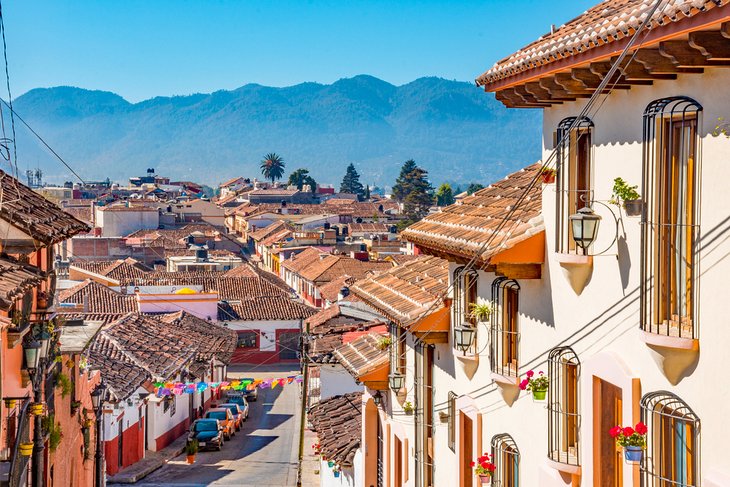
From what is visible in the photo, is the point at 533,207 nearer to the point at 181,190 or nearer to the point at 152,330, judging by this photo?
the point at 152,330

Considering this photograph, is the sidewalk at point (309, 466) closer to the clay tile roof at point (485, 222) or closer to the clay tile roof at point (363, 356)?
the clay tile roof at point (363, 356)

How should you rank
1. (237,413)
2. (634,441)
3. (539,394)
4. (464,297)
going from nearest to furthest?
(634,441) < (539,394) < (464,297) < (237,413)

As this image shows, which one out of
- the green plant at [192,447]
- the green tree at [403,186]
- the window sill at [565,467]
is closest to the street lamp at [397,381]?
the window sill at [565,467]

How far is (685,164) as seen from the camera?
704 centimetres

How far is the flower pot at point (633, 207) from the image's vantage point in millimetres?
7689

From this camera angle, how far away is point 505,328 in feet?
38.0

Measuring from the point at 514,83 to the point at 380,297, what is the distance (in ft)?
24.9

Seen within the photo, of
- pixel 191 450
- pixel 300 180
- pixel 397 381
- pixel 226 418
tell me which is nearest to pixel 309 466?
pixel 191 450

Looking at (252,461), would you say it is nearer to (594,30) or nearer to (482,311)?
(482,311)

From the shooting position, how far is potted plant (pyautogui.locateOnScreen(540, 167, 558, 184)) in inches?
379

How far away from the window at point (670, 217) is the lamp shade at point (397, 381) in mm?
10052

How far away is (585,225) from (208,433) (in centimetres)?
2997

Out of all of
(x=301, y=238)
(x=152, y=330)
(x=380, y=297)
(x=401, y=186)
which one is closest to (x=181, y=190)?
(x=401, y=186)

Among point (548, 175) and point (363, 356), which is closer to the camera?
point (548, 175)
